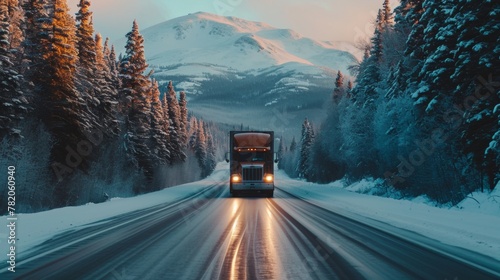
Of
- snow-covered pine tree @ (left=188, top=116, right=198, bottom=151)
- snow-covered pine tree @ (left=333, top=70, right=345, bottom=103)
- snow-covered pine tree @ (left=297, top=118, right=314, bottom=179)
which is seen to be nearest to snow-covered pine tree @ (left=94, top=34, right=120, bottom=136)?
snow-covered pine tree @ (left=333, top=70, right=345, bottom=103)

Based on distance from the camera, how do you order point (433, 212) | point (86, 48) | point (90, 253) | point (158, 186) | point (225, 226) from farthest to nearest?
point (158, 186) → point (86, 48) → point (433, 212) → point (225, 226) → point (90, 253)

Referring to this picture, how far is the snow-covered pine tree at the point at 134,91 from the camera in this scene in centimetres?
3984

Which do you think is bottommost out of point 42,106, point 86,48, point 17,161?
point 17,161

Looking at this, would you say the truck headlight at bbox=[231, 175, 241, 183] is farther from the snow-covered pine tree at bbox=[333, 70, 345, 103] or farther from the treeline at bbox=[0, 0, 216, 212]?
the snow-covered pine tree at bbox=[333, 70, 345, 103]

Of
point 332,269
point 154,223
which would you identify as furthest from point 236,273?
point 154,223

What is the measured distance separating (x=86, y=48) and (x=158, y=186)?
1648 cm

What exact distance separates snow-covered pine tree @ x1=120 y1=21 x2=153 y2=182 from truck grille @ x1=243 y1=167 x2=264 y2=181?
14.1m

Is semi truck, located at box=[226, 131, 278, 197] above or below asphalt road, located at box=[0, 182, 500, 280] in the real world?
above

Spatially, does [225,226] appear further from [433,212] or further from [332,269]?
[433,212]

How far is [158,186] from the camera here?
1826 inches

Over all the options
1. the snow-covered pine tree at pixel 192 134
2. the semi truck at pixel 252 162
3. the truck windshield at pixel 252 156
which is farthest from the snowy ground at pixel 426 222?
the snow-covered pine tree at pixel 192 134

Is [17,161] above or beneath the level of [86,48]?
beneath

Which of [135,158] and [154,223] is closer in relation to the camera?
[154,223]

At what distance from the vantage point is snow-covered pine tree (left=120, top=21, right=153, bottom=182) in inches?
1569
